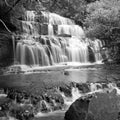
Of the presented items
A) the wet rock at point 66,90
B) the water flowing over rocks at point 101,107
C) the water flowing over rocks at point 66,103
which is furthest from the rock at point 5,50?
the water flowing over rocks at point 101,107

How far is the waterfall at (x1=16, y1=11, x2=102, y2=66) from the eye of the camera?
59.1ft

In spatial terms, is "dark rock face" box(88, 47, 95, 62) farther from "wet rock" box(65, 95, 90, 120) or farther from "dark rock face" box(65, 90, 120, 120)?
"dark rock face" box(65, 90, 120, 120)

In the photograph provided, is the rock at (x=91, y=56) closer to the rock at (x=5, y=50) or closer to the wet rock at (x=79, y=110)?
the rock at (x=5, y=50)

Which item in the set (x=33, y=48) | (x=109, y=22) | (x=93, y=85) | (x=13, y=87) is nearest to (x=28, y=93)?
(x=13, y=87)

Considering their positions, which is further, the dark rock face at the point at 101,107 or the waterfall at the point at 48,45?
the waterfall at the point at 48,45

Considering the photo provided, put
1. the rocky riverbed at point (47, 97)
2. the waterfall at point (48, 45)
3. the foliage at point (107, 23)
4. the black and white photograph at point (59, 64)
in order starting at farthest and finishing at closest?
the waterfall at point (48, 45), the foliage at point (107, 23), the rocky riverbed at point (47, 97), the black and white photograph at point (59, 64)

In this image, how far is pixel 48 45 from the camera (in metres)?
19.3

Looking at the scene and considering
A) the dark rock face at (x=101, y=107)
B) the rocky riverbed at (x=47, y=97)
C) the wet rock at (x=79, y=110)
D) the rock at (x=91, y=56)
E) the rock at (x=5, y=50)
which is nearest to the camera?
the dark rock face at (x=101, y=107)

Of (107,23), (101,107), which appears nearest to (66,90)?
(101,107)

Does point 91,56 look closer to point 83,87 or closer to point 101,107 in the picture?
point 83,87

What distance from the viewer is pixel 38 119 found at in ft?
24.1

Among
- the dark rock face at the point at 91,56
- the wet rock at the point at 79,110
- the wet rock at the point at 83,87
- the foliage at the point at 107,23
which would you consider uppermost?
the foliage at the point at 107,23

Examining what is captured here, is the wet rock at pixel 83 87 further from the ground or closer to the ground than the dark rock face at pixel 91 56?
closer to the ground

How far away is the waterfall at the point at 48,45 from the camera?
59.1 feet
